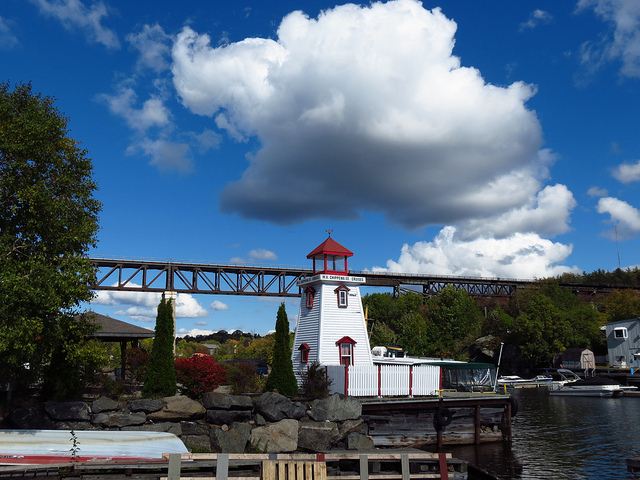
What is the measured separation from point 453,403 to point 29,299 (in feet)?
71.0

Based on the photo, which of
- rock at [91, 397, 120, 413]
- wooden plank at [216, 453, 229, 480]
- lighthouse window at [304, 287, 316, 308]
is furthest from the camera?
lighthouse window at [304, 287, 316, 308]

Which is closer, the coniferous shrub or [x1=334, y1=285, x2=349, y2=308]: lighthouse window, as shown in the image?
the coniferous shrub

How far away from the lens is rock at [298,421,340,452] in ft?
75.4

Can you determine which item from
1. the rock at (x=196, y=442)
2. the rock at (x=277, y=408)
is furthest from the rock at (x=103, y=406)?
the rock at (x=277, y=408)

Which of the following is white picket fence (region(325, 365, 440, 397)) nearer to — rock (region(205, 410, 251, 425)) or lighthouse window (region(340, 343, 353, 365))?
lighthouse window (region(340, 343, 353, 365))

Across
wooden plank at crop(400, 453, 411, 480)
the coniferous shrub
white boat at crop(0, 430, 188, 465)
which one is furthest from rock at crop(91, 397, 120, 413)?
wooden plank at crop(400, 453, 411, 480)

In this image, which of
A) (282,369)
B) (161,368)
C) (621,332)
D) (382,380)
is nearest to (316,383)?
(282,369)

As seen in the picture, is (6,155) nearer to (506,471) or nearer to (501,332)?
(506,471)

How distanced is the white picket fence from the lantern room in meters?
7.73

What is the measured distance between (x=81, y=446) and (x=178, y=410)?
5.23 m

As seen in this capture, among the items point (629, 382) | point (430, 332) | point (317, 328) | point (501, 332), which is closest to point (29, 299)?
point (317, 328)

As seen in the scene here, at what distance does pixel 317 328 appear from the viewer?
3403 centimetres

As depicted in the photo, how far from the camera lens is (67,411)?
21.6 meters

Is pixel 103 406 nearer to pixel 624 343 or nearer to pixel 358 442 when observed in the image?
pixel 358 442
